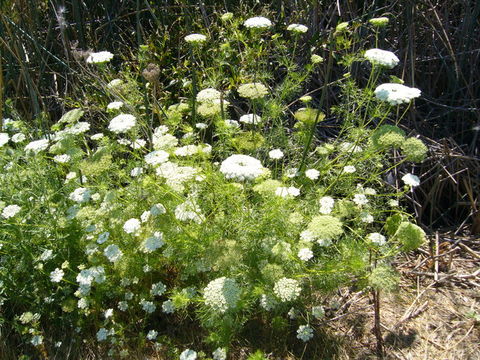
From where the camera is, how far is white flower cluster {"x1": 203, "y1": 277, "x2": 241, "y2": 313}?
6.09 feet

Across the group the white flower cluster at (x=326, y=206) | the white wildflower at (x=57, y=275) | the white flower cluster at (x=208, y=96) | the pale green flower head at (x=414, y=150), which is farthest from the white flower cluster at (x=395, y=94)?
the white wildflower at (x=57, y=275)

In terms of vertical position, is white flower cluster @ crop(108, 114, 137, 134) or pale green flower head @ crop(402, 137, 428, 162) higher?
white flower cluster @ crop(108, 114, 137, 134)

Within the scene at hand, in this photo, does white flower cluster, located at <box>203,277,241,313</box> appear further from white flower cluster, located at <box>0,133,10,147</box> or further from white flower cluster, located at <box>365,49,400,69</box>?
white flower cluster, located at <box>0,133,10,147</box>

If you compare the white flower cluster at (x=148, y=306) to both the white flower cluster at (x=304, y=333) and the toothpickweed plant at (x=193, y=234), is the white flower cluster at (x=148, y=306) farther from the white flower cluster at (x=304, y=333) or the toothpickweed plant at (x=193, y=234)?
the white flower cluster at (x=304, y=333)

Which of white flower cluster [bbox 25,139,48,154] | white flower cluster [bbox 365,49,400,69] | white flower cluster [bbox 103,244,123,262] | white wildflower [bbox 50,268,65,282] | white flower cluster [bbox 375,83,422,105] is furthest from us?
white flower cluster [bbox 25,139,48,154]

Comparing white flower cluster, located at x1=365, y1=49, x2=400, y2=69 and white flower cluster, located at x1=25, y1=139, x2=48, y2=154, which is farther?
white flower cluster, located at x1=25, y1=139, x2=48, y2=154

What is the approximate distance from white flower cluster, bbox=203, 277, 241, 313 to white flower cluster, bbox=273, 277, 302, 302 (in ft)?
0.54

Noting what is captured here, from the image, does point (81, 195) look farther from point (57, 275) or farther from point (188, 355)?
point (188, 355)

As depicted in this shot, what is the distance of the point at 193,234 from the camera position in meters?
2.18

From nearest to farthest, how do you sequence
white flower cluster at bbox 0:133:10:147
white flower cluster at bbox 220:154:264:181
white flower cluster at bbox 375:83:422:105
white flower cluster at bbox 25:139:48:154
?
white flower cluster at bbox 220:154:264:181, white flower cluster at bbox 375:83:422:105, white flower cluster at bbox 25:139:48:154, white flower cluster at bbox 0:133:10:147

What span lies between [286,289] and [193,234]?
509mm

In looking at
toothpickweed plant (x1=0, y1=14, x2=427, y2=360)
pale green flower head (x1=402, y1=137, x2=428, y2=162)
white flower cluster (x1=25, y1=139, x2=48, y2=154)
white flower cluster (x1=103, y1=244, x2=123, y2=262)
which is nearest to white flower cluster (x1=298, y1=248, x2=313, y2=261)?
toothpickweed plant (x1=0, y1=14, x2=427, y2=360)

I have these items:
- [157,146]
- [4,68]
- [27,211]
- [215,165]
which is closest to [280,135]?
[215,165]

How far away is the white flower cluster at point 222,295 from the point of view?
6.09 feet
